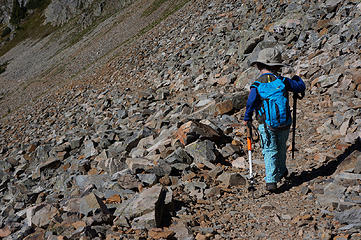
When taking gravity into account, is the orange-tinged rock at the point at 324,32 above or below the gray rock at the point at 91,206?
below

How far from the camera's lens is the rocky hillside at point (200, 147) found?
5.13m

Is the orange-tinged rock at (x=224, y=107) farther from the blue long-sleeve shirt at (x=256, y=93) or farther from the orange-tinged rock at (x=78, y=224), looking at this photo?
the orange-tinged rock at (x=78, y=224)

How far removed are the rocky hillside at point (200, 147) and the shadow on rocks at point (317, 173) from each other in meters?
0.04

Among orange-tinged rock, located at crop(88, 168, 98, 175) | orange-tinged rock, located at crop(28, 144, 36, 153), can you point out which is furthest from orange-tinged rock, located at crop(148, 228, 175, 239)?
orange-tinged rock, located at crop(28, 144, 36, 153)

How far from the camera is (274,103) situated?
5.53m

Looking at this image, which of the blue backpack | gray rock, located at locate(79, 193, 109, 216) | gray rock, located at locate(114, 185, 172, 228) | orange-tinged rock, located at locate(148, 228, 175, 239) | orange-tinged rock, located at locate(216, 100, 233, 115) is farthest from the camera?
orange-tinged rock, located at locate(216, 100, 233, 115)

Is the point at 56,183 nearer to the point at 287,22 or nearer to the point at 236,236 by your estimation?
the point at 236,236

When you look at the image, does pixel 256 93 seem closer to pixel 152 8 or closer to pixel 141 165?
pixel 141 165

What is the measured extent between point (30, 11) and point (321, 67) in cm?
11572

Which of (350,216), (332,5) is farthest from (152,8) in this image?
(350,216)

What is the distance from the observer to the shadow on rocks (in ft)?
19.8

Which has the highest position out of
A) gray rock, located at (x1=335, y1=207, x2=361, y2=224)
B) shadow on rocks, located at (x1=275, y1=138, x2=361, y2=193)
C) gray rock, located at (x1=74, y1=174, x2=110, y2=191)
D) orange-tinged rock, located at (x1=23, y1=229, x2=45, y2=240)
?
orange-tinged rock, located at (x1=23, y1=229, x2=45, y2=240)

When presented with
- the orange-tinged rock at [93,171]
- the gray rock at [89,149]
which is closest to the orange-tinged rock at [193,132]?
the orange-tinged rock at [93,171]

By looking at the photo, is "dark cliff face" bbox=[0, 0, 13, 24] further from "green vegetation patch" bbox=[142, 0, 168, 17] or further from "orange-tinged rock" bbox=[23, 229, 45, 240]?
"orange-tinged rock" bbox=[23, 229, 45, 240]
